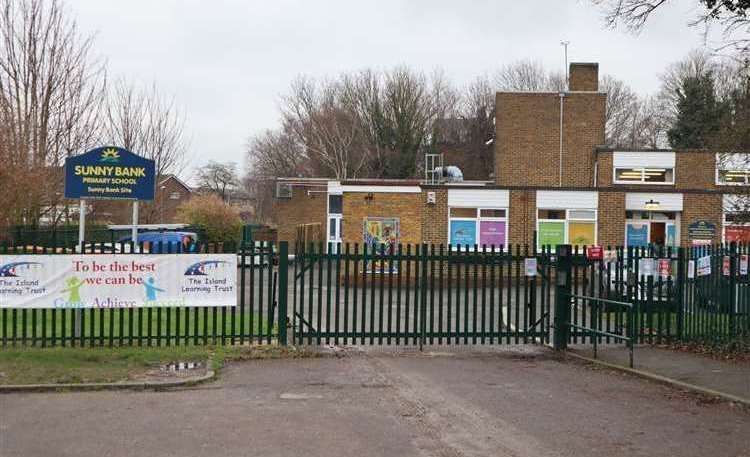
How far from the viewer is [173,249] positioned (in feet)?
42.9

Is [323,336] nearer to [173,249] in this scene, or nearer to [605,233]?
[173,249]

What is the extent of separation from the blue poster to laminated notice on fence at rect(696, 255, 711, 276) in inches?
638

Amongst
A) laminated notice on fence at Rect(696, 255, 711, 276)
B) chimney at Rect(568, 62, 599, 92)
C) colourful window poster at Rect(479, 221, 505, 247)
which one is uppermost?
chimney at Rect(568, 62, 599, 92)

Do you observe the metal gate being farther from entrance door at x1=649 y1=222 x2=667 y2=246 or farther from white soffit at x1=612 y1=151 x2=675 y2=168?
white soffit at x1=612 y1=151 x2=675 y2=168

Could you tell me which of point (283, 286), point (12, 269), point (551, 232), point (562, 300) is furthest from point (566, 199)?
point (12, 269)

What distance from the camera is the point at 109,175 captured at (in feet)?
45.1

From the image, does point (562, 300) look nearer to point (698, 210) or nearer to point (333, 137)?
point (698, 210)

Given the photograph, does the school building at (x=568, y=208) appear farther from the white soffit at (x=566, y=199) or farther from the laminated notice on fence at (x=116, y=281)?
the laminated notice on fence at (x=116, y=281)

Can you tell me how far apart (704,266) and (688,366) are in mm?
2699

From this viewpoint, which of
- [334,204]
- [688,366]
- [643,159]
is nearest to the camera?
[688,366]

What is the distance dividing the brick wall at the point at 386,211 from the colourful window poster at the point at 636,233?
840 cm

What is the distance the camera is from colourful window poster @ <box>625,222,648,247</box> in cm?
3122

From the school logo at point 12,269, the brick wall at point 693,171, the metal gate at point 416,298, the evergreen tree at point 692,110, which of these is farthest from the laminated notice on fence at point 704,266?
the evergreen tree at point 692,110

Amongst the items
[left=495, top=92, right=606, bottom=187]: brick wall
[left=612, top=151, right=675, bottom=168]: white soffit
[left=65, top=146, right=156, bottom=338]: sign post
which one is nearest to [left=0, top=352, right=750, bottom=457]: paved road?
[left=65, top=146, right=156, bottom=338]: sign post
